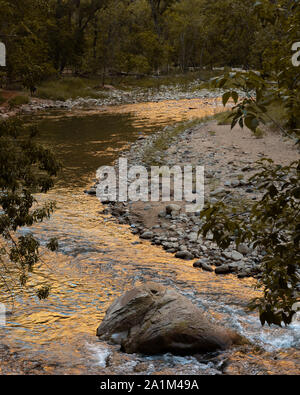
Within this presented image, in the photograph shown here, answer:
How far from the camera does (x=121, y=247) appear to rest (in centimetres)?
930

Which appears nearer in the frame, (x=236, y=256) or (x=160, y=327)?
(x=160, y=327)

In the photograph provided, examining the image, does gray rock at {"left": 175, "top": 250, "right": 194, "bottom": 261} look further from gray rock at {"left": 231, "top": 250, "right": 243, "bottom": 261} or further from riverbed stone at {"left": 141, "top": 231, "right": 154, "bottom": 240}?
riverbed stone at {"left": 141, "top": 231, "right": 154, "bottom": 240}

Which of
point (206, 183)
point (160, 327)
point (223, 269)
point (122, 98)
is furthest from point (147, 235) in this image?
point (122, 98)

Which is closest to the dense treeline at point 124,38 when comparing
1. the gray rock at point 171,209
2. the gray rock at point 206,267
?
the gray rock at point 171,209

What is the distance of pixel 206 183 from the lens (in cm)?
1250

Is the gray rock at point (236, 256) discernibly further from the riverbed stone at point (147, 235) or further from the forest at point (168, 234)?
the riverbed stone at point (147, 235)

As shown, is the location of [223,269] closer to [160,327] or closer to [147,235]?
[147,235]

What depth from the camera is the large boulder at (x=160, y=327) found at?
5.59 meters

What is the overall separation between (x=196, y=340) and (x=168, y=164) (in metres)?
9.92

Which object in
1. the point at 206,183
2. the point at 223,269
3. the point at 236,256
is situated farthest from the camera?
the point at 206,183

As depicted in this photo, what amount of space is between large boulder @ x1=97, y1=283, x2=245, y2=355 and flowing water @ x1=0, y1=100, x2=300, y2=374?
0.14 m

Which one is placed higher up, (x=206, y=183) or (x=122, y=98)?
(x=122, y=98)

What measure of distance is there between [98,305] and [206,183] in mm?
6463
